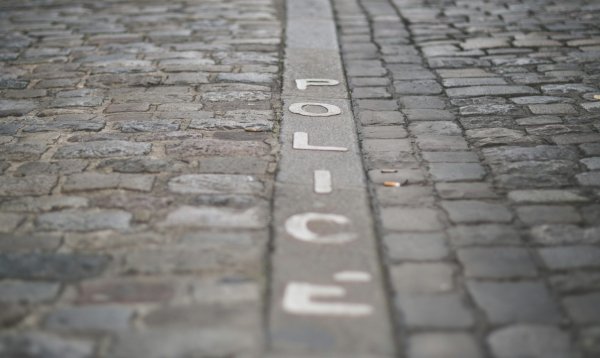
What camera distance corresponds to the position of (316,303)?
2.46 meters

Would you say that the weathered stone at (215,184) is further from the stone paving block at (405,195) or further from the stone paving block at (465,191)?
the stone paving block at (465,191)

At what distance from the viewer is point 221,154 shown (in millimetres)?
3848

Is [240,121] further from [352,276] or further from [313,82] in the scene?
[352,276]

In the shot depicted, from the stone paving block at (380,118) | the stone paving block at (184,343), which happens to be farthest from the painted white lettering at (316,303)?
the stone paving block at (380,118)

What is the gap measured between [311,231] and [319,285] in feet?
1.42

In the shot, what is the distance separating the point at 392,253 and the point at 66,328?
4.38 feet

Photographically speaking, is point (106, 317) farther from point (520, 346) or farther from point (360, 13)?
point (360, 13)

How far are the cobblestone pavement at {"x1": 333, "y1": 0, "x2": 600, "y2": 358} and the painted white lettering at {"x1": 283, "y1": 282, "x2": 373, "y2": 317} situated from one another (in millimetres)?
163

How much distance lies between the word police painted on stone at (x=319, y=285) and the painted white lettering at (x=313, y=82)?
1.06 m

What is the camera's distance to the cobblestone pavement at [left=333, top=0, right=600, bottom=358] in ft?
7.79

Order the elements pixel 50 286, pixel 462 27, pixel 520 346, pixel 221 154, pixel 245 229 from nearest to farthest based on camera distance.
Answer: pixel 520 346
pixel 50 286
pixel 245 229
pixel 221 154
pixel 462 27

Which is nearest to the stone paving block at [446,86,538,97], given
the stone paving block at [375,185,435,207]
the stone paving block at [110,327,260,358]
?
the stone paving block at [375,185,435,207]

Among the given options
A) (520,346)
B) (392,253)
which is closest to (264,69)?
(392,253)

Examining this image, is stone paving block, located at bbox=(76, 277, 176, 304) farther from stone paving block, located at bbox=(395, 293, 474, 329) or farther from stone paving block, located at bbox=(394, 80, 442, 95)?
stone paving block, located at bbox=(394, 80, 442, 95)
